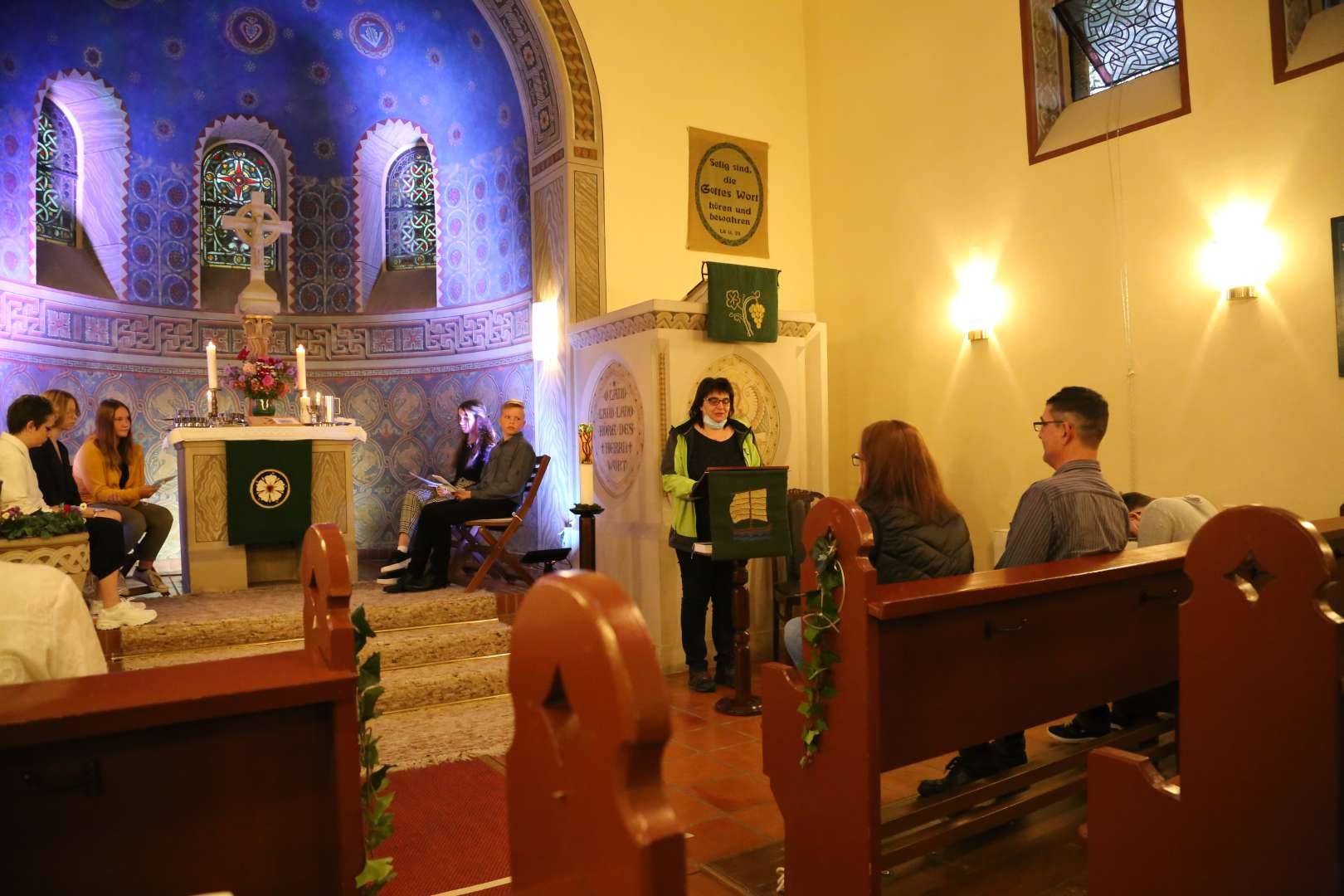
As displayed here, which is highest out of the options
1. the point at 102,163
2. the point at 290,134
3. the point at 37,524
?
the point at 290,134

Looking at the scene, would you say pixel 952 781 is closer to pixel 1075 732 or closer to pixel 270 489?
pixel 1075 732

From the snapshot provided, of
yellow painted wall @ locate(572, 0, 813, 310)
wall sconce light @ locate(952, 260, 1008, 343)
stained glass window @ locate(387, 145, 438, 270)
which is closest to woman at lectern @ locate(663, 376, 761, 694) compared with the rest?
yellow painted wall @ locate(572, 0, 813, 310)

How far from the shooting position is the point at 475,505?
655cm

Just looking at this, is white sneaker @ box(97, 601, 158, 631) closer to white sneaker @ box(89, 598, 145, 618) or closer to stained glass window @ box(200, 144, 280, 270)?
white sneaker @ box(89, 598, 145, 618)

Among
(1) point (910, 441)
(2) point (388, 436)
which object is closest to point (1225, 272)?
(1) point (910, 441)

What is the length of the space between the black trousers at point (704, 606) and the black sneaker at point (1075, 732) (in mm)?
1987

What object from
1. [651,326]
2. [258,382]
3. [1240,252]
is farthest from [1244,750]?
[258,382]

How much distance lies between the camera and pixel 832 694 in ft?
8.30

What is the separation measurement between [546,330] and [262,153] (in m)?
3.95

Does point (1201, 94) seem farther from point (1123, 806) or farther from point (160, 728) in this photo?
point (160, 728)

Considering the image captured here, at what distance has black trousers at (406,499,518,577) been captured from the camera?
6.39 m

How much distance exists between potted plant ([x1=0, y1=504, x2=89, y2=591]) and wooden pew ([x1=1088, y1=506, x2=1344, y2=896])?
385 centimetres

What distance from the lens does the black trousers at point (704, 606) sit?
5371 millimetres

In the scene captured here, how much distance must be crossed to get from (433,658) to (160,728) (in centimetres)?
390
